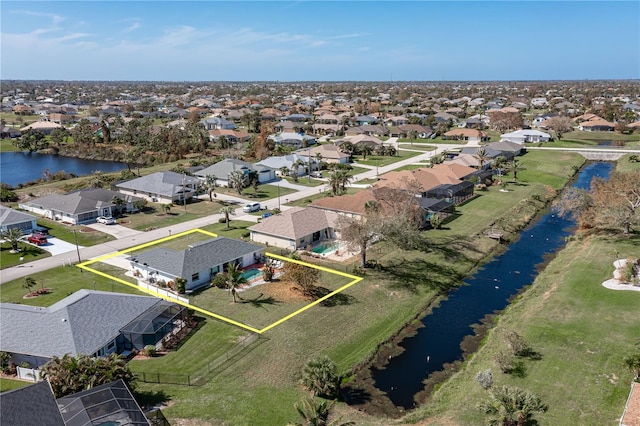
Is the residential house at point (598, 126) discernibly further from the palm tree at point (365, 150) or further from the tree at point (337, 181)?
the tree at point (337, 181)

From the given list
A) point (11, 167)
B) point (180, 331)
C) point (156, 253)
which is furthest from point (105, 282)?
point (11, 167)

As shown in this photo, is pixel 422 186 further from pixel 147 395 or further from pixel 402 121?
pixel 402 121


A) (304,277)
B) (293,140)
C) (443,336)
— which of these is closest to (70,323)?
(304,277)

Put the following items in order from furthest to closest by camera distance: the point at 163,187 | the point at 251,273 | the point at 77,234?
1. the point at 163,187
2. the point at 77,234
3. the point at 251,273

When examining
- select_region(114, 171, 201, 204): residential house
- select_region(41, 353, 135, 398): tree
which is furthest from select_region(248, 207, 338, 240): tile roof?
select_region(41, 353, 135, 398): tree

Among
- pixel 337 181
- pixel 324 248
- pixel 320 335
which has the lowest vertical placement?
pixel 320 335

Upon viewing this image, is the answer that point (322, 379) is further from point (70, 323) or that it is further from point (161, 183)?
point (161, 183)

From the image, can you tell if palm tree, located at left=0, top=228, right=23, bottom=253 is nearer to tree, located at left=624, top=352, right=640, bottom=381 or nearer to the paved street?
the paved street
